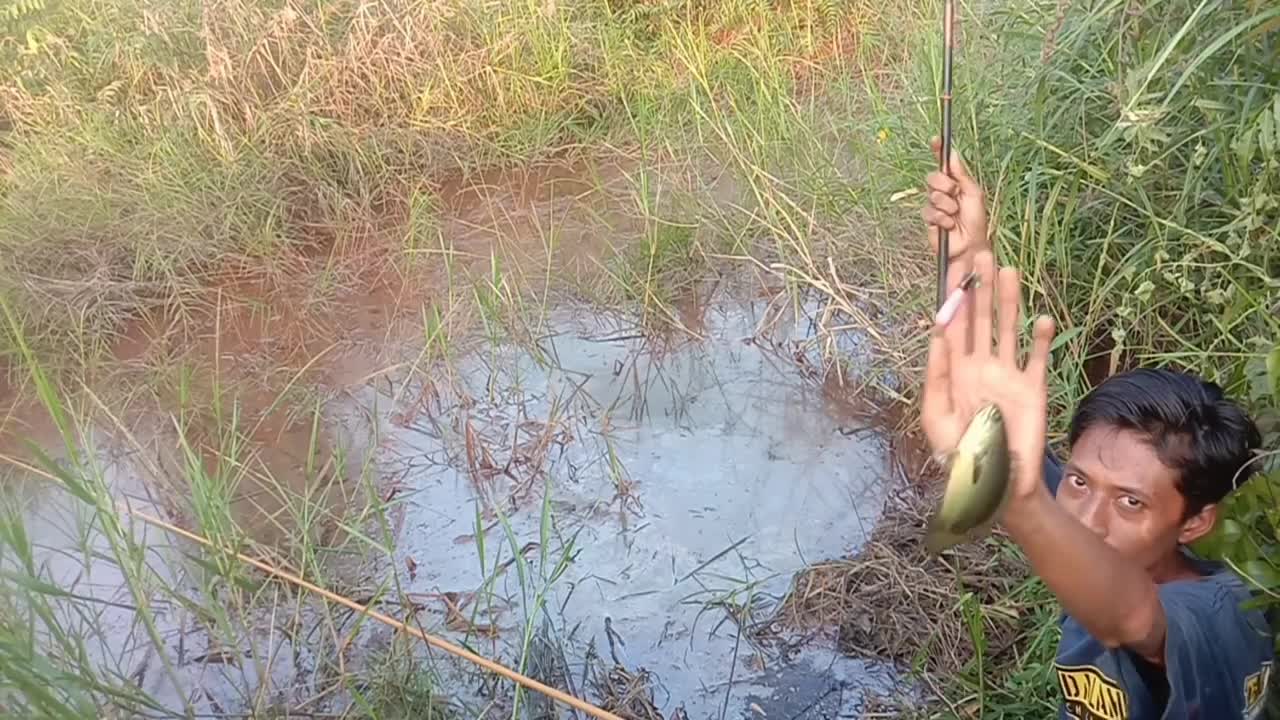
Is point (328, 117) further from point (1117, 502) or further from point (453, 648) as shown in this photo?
point (1117, 502)

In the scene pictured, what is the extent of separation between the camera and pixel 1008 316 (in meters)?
1.10

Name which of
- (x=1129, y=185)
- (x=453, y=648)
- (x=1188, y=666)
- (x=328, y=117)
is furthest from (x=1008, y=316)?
(x=328, y=117)

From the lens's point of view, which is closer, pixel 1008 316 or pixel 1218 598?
pixel 1008 316

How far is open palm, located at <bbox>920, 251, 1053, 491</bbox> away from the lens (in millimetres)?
1042

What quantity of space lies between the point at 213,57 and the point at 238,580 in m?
2.87

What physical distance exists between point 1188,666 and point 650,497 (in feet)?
5.56

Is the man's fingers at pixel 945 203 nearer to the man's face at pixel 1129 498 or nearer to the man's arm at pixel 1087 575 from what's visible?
the man's face at pixel 1129 498

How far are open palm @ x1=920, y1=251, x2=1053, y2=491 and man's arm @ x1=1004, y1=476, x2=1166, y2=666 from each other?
68 millimetres

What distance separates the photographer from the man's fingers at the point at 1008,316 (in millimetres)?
1078

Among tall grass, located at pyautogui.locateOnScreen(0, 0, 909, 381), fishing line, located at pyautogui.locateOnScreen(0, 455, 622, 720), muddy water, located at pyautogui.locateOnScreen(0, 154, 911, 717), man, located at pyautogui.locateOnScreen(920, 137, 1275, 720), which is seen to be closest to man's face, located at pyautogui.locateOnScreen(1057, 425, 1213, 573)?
man, located at pyautogui.locateOnScreen(920, 137, 1275, 720)

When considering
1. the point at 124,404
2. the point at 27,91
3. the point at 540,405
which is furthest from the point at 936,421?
the point at 27,91

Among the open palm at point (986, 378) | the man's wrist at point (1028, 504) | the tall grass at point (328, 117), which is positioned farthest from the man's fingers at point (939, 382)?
the tall grass at point (328, 117)

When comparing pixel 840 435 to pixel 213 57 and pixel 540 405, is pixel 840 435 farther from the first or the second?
pixel 213 57

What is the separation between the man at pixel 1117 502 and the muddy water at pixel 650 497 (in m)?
0.96
